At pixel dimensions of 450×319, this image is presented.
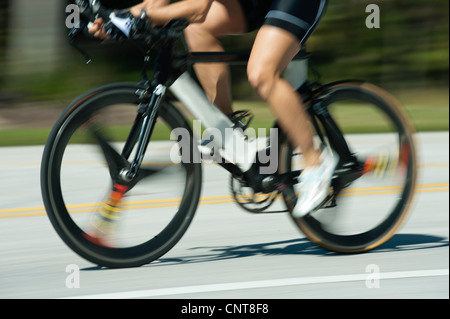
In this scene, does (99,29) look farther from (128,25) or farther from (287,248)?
(287,248)

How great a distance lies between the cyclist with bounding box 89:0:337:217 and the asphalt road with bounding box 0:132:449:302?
0.43 m

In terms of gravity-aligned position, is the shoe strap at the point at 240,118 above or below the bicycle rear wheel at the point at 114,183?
above

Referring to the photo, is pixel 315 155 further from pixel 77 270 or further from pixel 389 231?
pixel 77 270

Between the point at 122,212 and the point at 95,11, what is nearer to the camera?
the point at 95,11

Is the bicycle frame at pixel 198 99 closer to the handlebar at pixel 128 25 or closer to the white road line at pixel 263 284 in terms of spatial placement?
the handlebar at pixel 128 25

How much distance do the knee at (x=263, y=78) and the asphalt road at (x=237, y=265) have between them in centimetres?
95

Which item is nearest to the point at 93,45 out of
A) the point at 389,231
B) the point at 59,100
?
the point at 59,100

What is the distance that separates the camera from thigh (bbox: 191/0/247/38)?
15.9ft

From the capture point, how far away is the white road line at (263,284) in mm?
4250

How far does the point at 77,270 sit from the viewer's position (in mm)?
4660

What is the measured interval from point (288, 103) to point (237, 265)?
92 centimetres

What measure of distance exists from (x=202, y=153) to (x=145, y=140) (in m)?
0.34

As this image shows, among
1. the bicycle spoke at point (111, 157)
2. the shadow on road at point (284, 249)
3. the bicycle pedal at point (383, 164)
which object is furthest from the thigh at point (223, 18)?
the shadow on road at point (284, 249)

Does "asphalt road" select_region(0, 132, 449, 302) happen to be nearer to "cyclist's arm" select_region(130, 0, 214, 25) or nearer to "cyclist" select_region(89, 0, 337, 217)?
"cyclist" select_region(89, 0, 337, 217)
